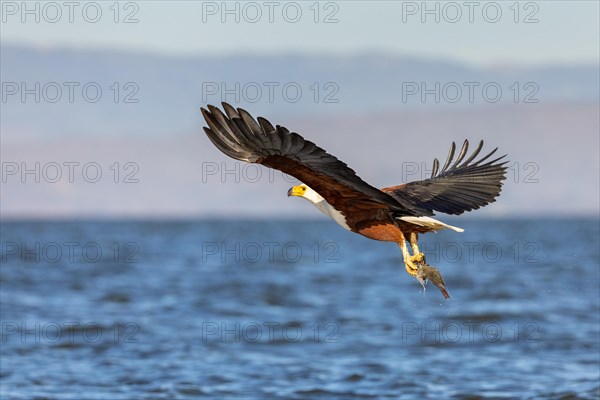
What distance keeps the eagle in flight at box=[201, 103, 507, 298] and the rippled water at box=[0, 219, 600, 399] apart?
6.14 meters

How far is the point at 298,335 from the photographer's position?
21.9m

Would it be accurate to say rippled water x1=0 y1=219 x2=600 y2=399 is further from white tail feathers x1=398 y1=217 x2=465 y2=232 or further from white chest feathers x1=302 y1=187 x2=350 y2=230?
white tail feathers x1=398 y1=217 x2=465 y2=232

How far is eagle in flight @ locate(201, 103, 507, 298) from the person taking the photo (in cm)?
757

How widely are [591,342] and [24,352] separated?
9.32m

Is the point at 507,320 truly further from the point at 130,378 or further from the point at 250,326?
the point at 130,378

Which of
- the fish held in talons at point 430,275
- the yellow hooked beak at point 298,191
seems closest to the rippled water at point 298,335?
the yellow hooked beak at point 298,191

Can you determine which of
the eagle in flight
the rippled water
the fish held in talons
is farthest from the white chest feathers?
the rippled water

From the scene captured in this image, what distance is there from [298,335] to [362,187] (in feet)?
46.3

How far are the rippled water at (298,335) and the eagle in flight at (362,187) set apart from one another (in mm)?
6141

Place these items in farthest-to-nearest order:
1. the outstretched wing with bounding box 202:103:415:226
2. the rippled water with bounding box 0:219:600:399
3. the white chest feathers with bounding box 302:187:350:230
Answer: the rippled water with bounding box 0:219:600:399
the white chest feathers with bounding box 302:187:350:230
the outstretched wing with bounding box 202:103:415:226

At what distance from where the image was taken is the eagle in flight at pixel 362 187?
24.8ft

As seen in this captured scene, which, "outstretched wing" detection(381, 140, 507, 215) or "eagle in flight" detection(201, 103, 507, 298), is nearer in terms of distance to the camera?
"eagle in flight" detection(201, 103, 507, 298)

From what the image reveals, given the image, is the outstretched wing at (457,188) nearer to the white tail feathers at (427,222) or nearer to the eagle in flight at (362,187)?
the eagle in flight at (362,187)

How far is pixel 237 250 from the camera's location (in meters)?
62.7
